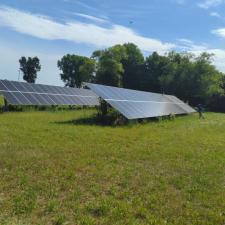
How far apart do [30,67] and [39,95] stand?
4786cm

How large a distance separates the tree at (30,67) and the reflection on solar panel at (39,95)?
40.9m

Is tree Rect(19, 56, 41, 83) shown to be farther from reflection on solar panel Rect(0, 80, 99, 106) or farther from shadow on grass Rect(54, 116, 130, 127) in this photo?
shadow on grass Rect(54, 116, 130, 127)

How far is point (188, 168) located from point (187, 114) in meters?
21.0

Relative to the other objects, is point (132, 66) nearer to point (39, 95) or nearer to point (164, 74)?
point (164, 74)

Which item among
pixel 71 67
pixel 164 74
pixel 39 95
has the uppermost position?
pixel 71 67

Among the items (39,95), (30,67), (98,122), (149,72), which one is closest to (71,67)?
(30,67)

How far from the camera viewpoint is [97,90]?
57.3ft

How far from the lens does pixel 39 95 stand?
24016mm

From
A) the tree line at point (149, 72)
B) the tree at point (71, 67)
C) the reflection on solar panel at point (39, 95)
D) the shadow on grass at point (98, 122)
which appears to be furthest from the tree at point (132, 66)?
the shadow on grass at point (98, 122)

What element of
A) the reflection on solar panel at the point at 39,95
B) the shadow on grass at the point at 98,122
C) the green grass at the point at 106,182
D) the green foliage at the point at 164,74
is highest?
the green foliage at the point at 164,74

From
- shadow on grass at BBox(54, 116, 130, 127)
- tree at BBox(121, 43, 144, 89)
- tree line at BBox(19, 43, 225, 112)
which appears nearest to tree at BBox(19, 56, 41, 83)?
tree line at BBox(19, 43, 225, 112)

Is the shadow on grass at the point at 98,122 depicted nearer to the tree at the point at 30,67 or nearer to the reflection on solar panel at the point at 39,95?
the reflection on solar panel at the point at 39,95

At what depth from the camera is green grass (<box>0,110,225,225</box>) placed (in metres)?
4.73

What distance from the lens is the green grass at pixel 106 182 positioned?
473 cm
